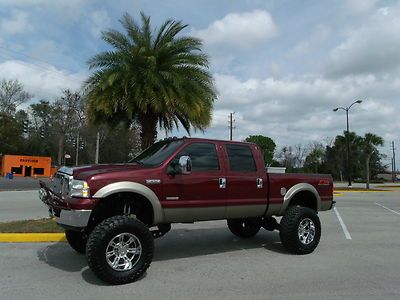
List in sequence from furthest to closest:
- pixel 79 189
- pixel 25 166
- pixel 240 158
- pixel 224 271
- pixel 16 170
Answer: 1. pixel 25 166
2. pixel 16 170
3. pixel 240 158
4. pixel 224 271
5. pixel 79 189

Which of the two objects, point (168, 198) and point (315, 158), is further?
point (315, 158)

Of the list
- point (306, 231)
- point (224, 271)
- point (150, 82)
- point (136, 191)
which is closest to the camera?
point (136, 191)

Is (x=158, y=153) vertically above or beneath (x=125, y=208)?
above

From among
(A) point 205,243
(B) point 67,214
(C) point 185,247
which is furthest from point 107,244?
(A) point 205,243

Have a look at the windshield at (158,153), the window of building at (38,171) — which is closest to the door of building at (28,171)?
the window of building at (38,171)

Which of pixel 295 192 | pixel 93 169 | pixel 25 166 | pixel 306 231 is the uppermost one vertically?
Result: pixel 25 166

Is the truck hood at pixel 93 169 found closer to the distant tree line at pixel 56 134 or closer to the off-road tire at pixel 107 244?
the off-road tire at pixel 107 244

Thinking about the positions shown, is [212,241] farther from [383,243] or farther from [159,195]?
[383,243]

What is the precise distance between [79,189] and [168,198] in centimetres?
144

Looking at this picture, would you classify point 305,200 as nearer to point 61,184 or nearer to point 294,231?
point 294,231

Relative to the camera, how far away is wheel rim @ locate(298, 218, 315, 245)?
8.58 m

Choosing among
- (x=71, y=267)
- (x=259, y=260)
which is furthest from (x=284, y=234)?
(x=71, y=267)

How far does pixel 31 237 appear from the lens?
9.41 meters

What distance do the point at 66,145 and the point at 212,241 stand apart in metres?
76.4
